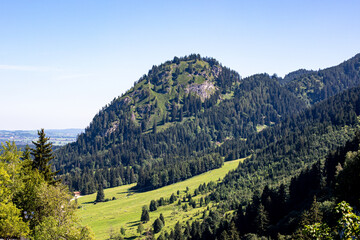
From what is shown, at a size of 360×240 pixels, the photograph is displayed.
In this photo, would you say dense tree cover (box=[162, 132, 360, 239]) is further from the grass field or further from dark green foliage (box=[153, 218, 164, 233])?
the grass field

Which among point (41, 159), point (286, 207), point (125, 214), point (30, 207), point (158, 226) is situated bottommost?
point (158, 226)

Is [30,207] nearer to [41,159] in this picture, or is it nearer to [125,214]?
[41,159]

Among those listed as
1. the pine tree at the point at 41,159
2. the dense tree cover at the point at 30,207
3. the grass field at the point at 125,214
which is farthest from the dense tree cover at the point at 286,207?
the pine tree at the point at 41,159

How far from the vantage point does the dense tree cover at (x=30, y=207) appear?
3496 centimetres

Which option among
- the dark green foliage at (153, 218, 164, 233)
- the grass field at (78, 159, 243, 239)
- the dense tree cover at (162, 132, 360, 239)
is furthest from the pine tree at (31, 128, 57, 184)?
the dark green foliage at (153, 218, 164, 233)

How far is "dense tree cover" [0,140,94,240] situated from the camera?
115ft

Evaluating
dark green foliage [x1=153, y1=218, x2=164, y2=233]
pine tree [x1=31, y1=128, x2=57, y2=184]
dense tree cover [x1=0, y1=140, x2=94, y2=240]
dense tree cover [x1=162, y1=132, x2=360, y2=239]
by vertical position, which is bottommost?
dark green foliage [x1=153, y1=218, x2=164, y2=233]

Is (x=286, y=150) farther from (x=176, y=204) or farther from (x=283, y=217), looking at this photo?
(x=283, y=217)

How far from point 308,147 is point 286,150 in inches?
640

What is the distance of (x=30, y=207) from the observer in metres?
40.0

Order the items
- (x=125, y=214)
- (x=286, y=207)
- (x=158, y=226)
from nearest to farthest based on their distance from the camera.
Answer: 1. (x=286, y=207)
2. (x=158, y=226)
3. (x=125, y=214)

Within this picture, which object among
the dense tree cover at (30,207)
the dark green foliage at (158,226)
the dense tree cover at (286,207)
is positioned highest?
the dense tree cover at (30,207)

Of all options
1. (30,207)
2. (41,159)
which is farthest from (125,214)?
(30,207)

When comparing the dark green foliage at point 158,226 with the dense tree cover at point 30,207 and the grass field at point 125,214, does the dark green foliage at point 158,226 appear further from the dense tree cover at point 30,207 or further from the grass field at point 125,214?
the dense tree cover at point 30,207
